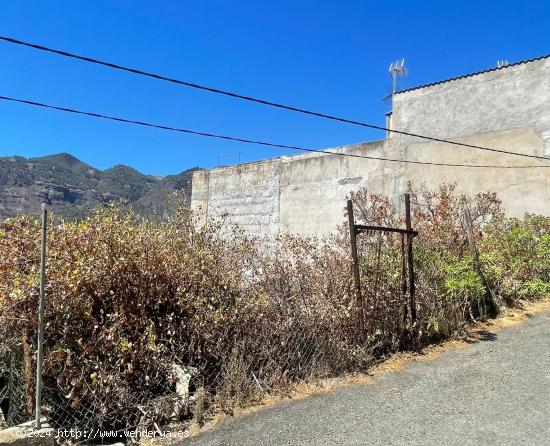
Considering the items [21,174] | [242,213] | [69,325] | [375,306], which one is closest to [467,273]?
[375,306]

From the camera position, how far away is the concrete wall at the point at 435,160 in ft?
37.0

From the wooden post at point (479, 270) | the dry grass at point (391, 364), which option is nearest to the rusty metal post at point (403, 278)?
the dry grass at point (391, 364)

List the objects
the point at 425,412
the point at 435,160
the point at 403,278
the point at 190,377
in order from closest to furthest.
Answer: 1. the point at 425,412
2. the point at 190,377
3. the point at 403,278
4. the point at 435,160

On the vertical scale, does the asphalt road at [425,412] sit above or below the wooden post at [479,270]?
below

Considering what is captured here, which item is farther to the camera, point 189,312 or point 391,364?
point 391,364

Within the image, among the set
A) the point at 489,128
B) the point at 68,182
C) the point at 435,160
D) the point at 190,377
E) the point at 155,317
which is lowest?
the point at 190,377

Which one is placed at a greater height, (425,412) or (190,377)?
(190,377)

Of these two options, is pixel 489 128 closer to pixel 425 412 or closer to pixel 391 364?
pixel 391 364

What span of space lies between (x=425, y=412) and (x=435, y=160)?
9952 millimetres

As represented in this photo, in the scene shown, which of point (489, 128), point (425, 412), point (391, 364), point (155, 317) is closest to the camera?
point (425, 412)

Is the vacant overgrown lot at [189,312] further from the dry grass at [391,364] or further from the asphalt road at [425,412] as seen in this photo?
the asphalt road at [425,412]

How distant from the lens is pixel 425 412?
4.29 metres

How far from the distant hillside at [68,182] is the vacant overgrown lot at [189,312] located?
46887 mm

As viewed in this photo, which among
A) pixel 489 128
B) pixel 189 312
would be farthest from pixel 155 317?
pixel 489 128
